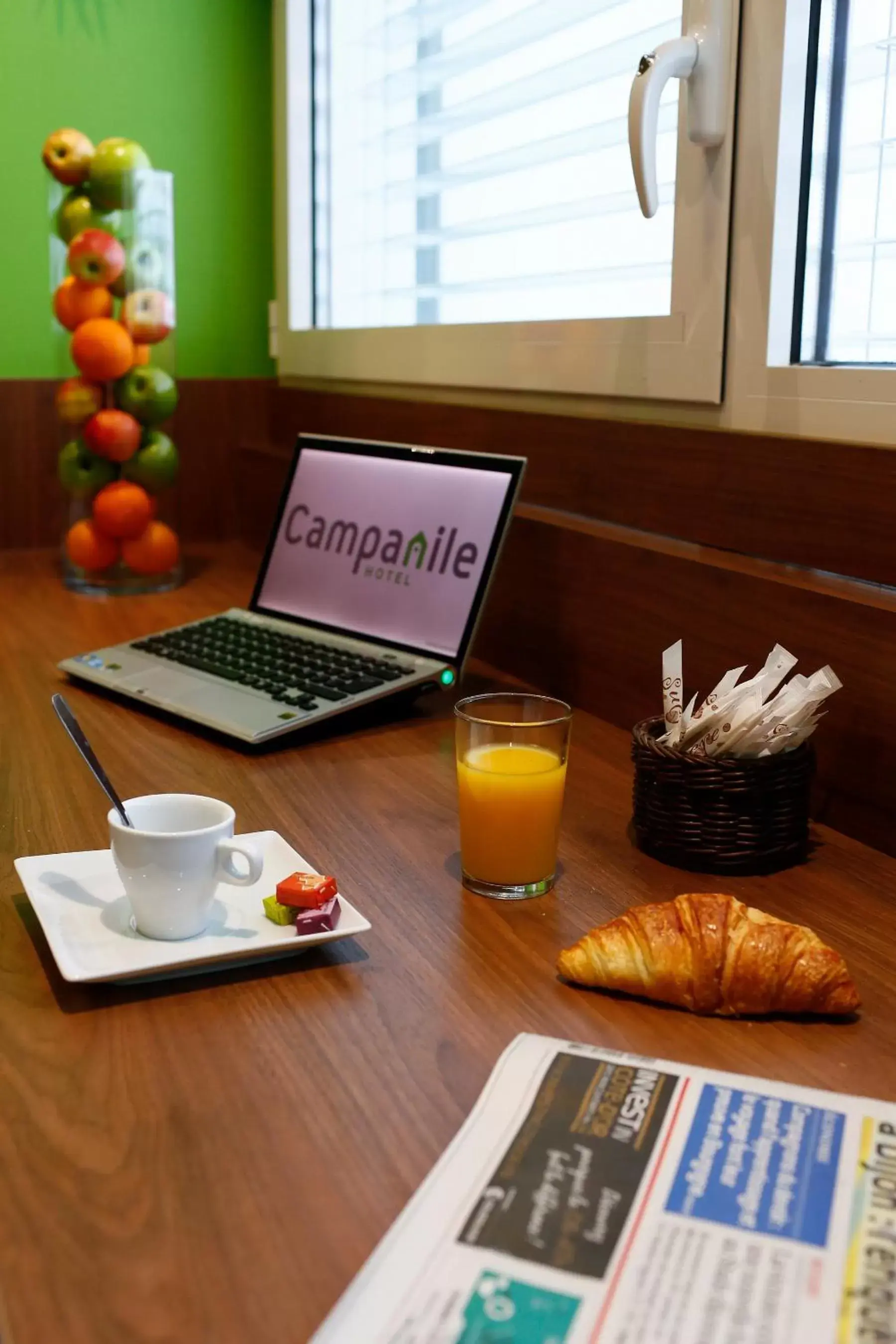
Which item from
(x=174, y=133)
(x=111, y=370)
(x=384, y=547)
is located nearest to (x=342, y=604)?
(x=384, y=547)

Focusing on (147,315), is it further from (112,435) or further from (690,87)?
(690,87)

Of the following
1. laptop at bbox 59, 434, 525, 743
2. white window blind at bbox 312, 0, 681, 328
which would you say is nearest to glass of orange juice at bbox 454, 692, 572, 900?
laptop at bbox 59, 434, 525, 743

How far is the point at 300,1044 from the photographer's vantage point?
645 mm

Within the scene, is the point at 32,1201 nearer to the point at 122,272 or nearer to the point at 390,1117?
the point at 390,1117

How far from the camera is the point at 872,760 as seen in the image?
910 mm

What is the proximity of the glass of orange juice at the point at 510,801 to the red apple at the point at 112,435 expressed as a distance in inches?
41.4

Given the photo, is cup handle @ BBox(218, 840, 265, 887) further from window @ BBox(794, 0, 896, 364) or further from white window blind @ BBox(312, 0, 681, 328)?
white window blind @ BBox(312, 0, 681, 328)

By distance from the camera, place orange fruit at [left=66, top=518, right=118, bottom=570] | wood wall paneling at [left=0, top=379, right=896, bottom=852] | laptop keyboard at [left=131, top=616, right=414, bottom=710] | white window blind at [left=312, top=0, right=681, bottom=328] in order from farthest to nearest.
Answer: orange fruit at [left=66, top=518, right=118, bottom=570]
white window blind at [left=312, top=0, right=681, bottom=328]
laptop keyboard at [left=131, top=616, right=414, bottom=710]
wood wall paneling at [left=0, top=379, right=896, bottom=852]

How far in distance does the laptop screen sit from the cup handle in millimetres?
558

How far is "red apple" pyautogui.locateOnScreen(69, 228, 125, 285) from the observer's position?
1683 millimetres

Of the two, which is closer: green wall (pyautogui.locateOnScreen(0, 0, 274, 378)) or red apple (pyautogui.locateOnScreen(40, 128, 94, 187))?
red apple (pyautogui.locateOnScreen(40, 128, 94, 187))

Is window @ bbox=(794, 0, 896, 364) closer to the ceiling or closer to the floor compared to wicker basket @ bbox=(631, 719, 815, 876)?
closer to the ceiling

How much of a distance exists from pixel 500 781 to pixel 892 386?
1.59 ft

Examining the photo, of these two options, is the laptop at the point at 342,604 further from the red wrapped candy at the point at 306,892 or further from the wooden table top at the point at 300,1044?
the red wrapped candy at the point at 306,892
